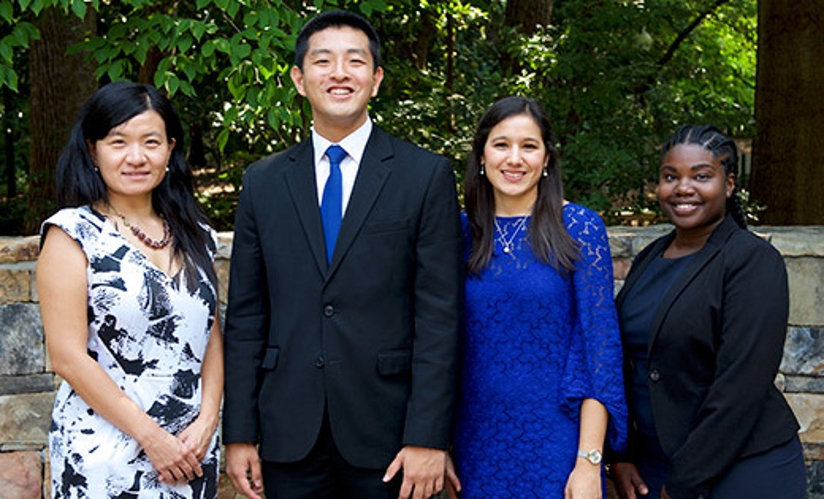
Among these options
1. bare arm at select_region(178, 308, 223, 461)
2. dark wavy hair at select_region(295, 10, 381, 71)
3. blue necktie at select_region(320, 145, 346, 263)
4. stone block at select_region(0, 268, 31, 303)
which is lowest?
bare arm at select_region(178, 308, 223, 461)

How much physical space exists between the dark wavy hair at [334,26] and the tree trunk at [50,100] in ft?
16.7

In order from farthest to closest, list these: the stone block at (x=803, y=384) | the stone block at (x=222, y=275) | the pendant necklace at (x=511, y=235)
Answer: the stone block at (x=222, y=275) → the stone block at (x=803, y=384) → the pendant necklace at (x=511, y=235)

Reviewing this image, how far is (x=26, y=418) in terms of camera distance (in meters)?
3.95

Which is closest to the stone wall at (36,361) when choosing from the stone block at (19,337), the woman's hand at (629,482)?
the stone block at (19,337)

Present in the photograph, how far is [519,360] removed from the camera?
9.63 feet

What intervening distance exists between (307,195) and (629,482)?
136 centimetres

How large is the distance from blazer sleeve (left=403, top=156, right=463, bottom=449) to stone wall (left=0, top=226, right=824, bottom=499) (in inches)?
68.3

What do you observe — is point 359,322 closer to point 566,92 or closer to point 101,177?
point 101,177

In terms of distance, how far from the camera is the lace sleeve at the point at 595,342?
2865 millimetres

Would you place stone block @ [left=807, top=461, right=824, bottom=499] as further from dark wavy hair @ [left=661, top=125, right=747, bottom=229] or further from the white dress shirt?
the white dress shirt

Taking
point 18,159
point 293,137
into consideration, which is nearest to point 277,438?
point 293,137

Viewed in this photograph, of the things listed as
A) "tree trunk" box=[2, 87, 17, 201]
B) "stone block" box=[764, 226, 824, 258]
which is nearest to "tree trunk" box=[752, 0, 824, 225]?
"stone block" box=[764, 226, 824, 258]

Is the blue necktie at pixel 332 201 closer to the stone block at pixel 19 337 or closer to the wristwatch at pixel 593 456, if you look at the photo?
the wristwatch at pixel 593 456

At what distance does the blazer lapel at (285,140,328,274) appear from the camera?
289 centimetres
